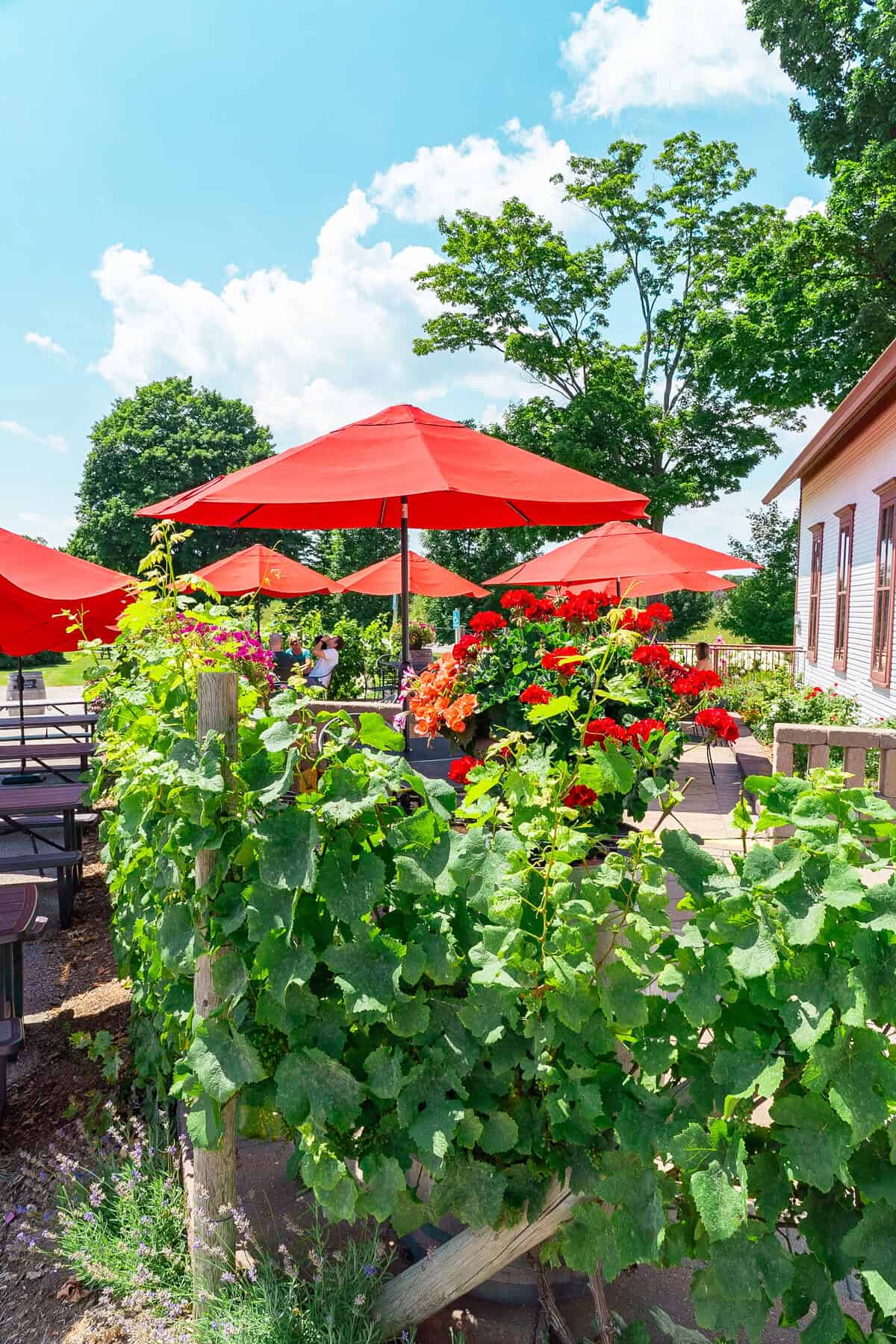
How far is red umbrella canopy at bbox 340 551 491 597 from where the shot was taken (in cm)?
1270

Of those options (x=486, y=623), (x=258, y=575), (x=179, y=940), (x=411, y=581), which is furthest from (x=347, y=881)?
(x=411, y=581)

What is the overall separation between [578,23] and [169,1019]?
62.4 feet

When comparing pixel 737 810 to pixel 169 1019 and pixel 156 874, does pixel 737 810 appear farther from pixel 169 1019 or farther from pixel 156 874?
pixel 169 1019

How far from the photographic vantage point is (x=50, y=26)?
6.28 m

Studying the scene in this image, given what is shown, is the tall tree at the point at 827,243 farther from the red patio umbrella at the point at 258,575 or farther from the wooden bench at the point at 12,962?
the wooden bench at the point at 12,962

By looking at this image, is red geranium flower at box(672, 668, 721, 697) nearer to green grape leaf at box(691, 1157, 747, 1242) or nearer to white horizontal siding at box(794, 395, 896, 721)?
green grape leaf at box(691, 1157, 747, 1242)

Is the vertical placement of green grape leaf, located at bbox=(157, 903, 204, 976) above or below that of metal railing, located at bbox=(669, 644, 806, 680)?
below

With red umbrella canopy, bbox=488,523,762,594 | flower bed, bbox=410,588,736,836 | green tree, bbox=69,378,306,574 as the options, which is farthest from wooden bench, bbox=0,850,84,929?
green tree, bbox=69,378,306,574

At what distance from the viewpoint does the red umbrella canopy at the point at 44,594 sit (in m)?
4.11

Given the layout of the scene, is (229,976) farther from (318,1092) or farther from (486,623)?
(486,623)

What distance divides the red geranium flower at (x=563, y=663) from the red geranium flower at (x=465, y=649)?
1.23 ft

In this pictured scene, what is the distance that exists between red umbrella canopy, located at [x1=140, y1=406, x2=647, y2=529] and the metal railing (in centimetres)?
1018

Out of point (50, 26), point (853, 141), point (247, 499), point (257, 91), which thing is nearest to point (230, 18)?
point (50, 26)

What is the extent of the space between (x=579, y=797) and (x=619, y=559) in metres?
6.08
